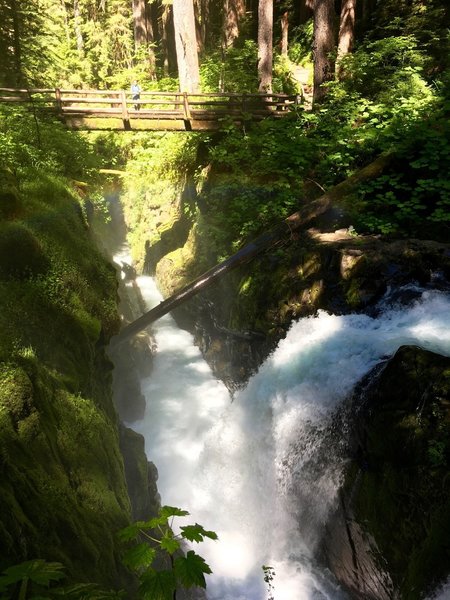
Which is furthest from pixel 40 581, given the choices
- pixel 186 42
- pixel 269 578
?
pixel 186 42

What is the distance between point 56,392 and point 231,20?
2644 cm

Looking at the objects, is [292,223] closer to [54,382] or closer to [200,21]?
[54,382]

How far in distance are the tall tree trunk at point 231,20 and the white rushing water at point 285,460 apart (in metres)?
23.2

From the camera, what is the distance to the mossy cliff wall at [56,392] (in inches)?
156

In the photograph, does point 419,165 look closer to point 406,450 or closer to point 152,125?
point 406,450

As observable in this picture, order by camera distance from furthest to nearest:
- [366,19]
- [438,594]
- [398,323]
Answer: [366,19] → [398,323] → [438,594]

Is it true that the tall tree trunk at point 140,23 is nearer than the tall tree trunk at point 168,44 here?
Yes

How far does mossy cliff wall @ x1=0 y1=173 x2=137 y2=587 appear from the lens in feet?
13.0

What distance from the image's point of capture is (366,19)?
65.3ft

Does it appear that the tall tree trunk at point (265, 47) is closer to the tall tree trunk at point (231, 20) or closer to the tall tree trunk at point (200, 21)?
the tall tree trunk at point (231, 20)

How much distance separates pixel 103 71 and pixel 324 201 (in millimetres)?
24098

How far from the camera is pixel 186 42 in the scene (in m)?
15.8

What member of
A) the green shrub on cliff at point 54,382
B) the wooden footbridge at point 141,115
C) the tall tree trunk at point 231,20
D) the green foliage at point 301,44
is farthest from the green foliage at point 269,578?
the tall tree trunk at point 231,20

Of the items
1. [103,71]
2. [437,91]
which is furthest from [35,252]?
[103,71]
